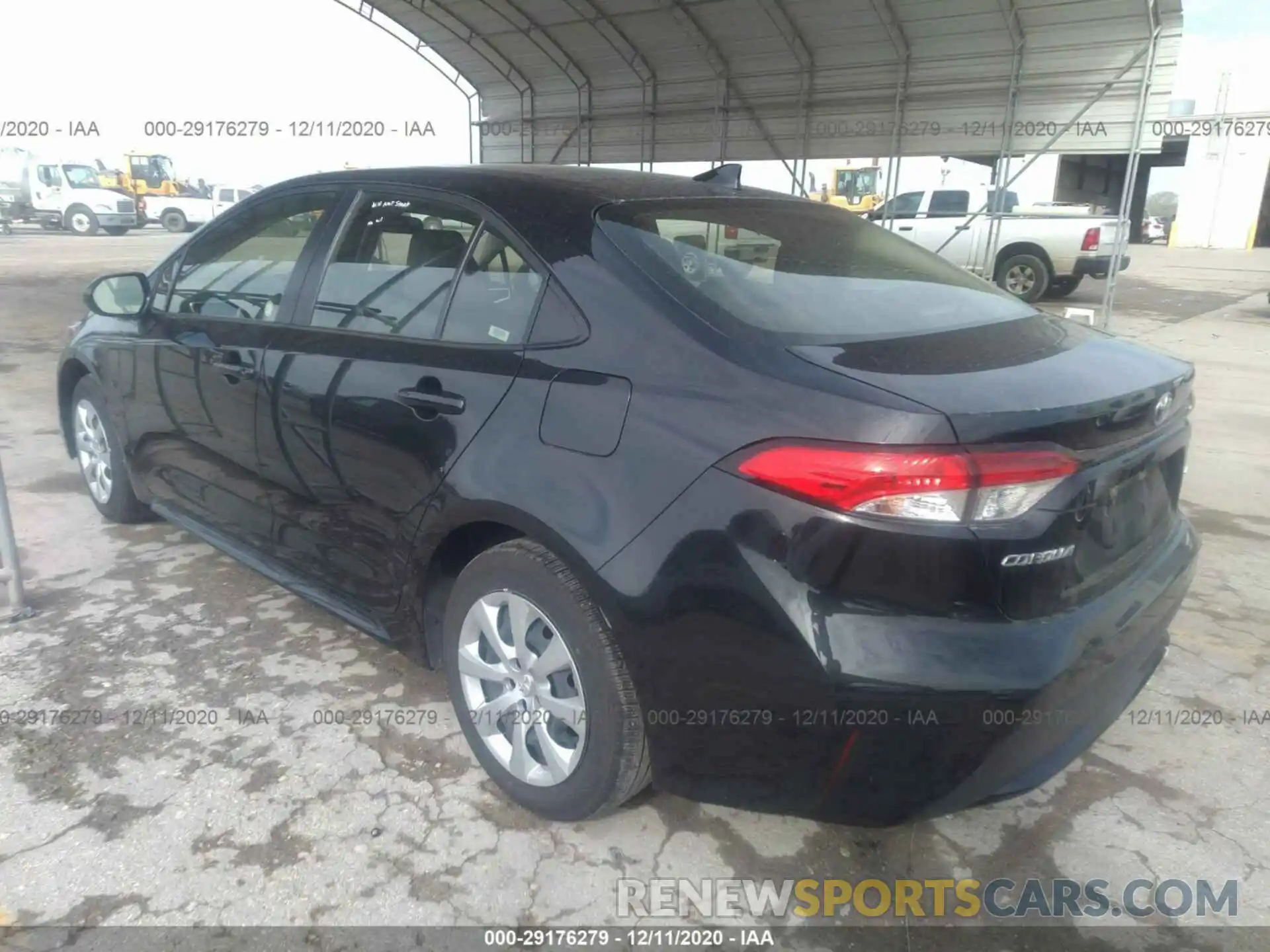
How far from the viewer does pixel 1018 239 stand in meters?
14.3

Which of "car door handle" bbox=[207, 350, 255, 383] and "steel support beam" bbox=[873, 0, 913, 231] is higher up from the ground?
"steel support beam" bbox=[873, 0, 913, 231]

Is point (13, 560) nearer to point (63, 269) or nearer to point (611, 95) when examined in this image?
point (611, 95)

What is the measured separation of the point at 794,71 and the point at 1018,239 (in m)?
5.14

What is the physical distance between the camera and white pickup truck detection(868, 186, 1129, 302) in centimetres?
1388

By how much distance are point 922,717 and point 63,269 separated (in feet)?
64.6

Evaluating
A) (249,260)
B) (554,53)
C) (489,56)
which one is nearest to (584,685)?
(249,260)

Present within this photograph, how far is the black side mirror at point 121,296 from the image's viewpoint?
3.64 metres

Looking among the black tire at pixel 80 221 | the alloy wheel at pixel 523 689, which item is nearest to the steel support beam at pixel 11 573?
the alloy wheel at pixel 523 689

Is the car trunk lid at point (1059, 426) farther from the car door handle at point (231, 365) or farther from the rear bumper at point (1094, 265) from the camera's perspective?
the rear bumper at point (1094, 265)

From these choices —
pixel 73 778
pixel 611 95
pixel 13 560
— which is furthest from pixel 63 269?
pixel 73 778

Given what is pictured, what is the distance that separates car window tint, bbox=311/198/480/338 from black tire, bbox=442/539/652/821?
704 mm

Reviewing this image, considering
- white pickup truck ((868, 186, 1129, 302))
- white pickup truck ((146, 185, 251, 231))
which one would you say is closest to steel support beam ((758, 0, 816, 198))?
white pickup truck ((868, 186, 1129, 302))

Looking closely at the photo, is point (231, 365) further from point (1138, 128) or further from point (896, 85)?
point (896, 85)

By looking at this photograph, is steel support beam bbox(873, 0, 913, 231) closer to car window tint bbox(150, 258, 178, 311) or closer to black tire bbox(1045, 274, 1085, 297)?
black tire bbox(1045, 274, 1085, 297)
